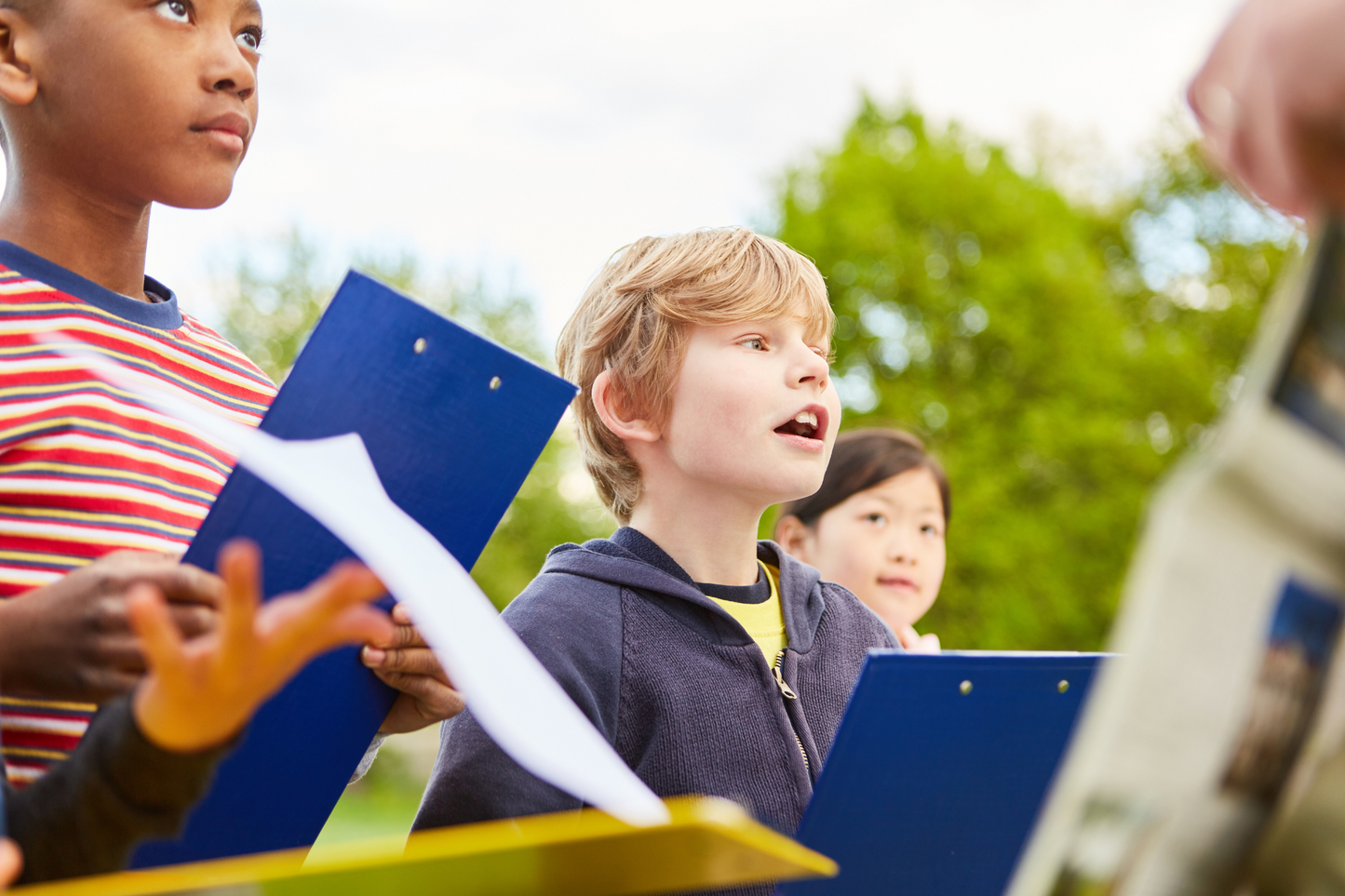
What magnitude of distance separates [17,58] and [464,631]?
1049 mm

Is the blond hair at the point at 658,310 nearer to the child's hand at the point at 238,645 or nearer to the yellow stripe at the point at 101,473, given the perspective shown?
the yellow stripe at the point at 101,473

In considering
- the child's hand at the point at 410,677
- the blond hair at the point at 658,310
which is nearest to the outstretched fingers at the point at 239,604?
the child's hand at the point at 410,677

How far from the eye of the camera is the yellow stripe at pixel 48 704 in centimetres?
118

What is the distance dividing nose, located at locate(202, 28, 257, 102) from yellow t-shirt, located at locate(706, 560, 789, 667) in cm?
102

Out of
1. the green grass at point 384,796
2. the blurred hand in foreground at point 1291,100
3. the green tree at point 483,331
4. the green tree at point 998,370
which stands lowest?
the green grass at point 384,796

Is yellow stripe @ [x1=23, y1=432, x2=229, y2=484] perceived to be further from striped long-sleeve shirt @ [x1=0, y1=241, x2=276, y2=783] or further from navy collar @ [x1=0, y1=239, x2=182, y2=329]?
navy collar @ [x1=0, y1=239, x2=182, y2=329]

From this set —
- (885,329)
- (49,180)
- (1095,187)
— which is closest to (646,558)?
(49,180)

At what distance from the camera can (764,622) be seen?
74.2 inches

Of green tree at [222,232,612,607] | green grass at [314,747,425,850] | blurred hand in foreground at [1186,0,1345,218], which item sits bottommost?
green grass at [314,747,425,850]

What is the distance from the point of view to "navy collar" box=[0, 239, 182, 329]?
1.36 meters

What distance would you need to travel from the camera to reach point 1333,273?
640 mm

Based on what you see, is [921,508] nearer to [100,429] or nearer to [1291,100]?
[100,429]

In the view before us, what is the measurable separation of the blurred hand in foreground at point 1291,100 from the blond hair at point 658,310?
1181mm

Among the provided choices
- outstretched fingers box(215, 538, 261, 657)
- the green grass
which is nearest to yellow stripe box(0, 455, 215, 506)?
outstretched fingers box(215, 538, 261, 657)
